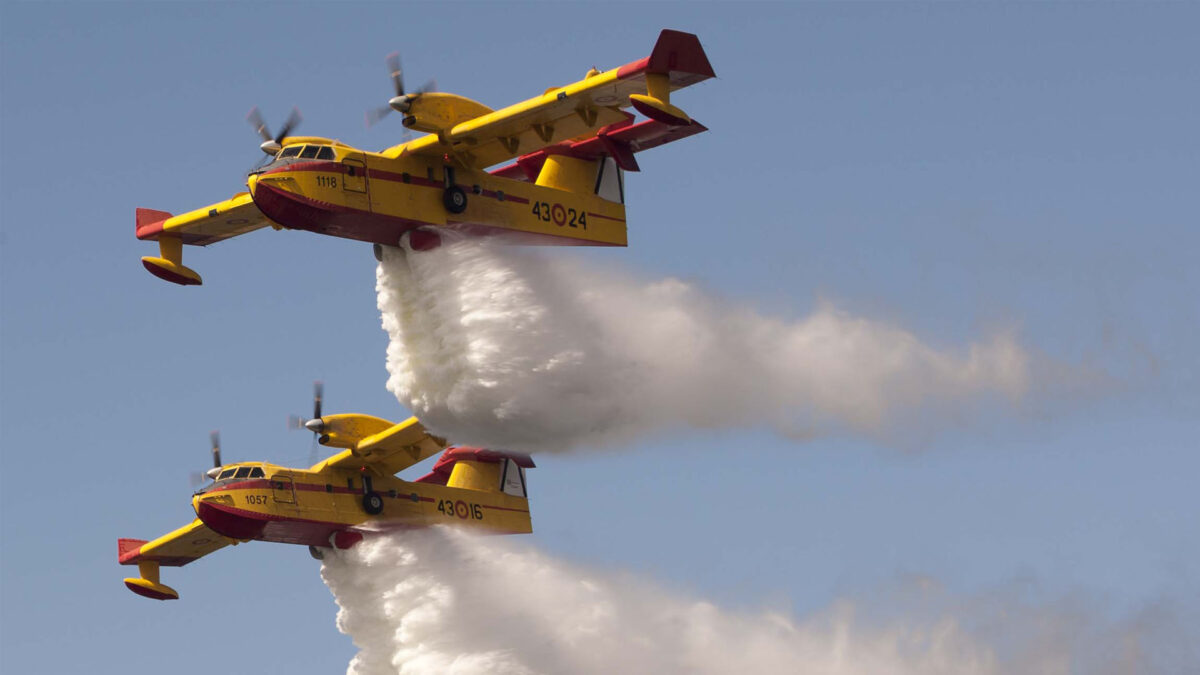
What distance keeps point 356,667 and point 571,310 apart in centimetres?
1121

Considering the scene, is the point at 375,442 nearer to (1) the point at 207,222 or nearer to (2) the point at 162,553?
(1) the point at 207,222

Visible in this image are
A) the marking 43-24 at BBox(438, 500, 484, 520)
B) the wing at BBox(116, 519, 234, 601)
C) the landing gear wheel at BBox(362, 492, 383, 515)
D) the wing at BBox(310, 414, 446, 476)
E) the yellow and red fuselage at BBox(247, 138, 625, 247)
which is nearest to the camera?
the yellow and red fuselage at BBox(247, 138, 625, 247)

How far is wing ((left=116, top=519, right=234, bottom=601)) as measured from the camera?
5234 cm

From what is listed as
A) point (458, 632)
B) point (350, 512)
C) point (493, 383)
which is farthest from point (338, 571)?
point (493, 383)

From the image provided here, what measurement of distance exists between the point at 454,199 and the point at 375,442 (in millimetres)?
9495

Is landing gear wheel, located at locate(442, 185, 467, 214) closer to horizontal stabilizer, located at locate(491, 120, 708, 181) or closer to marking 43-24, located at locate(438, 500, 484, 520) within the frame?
horizontal stabilizer, located at locate(491, 120, 708, 181)

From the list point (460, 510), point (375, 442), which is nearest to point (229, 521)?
point (375, 442)

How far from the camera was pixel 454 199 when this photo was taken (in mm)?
39531

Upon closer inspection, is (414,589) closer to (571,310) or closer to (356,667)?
(356,667)

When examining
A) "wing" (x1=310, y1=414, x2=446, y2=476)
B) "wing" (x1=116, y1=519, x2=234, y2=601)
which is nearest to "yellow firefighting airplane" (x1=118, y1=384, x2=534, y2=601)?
"wing" (x1=310, y1=414, x2=446, y2=476)

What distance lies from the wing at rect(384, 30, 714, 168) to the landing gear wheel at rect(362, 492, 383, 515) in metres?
11.3

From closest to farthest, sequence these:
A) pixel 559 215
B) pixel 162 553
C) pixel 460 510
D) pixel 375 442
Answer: pixel 559 215 < pixel 375 442 < pixel 460 510 < pixel 162 553

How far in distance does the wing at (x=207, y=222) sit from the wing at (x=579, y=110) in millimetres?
5456

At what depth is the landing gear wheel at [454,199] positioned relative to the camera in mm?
39469
